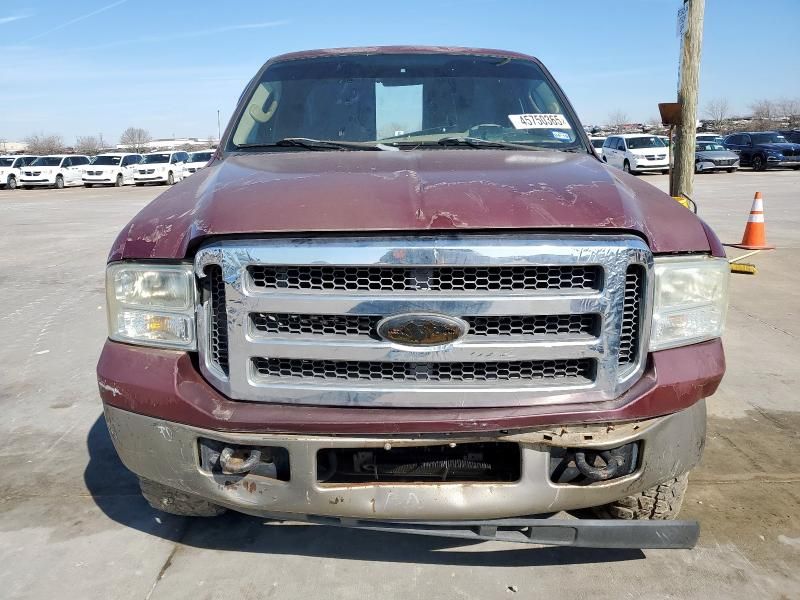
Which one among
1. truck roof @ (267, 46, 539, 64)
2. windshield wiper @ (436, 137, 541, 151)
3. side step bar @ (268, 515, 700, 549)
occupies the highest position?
truck roof @ (267, 46, 539, 64)

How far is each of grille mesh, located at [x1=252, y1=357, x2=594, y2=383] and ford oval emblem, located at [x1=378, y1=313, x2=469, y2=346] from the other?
10cm

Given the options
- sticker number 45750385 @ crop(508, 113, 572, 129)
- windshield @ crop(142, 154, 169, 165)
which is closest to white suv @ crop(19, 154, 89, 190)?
windshield @ crop(142, 154, 169, 165)

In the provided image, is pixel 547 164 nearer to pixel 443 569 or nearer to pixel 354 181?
pixel 354 181

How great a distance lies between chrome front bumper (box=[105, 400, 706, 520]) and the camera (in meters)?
2.23

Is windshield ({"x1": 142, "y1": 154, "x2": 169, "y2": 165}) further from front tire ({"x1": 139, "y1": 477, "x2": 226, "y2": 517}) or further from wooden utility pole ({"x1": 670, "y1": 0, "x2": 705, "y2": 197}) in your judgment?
front tire ({"x1": 139, "y1": 477, "x2": 226, "y2": 517})

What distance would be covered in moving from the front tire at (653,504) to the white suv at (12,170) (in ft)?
116

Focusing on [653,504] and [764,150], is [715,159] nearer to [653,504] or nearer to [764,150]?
[764,150]

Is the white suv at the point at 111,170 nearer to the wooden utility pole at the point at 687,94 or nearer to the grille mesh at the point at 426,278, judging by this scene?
the wooden utility pole at the point at 687,94

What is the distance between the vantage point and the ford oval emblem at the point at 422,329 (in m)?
2.17

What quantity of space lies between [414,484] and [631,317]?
2.93 ft

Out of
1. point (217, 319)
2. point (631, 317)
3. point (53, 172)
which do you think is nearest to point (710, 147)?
point (53, 172)

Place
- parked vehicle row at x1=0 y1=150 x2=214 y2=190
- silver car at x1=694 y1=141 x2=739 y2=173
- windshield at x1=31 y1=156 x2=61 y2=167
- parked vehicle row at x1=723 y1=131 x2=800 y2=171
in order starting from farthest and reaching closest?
windshield at x1=31 y1=156 x2=61 y2=167 < parked vehicle row at x1=0 y1=150 x2=214 y2=190 < parked vehicle row at x1=723 y1=131 x2=800 y2=171 < silver car at x1=694 y1=141 x2=739 y2=173

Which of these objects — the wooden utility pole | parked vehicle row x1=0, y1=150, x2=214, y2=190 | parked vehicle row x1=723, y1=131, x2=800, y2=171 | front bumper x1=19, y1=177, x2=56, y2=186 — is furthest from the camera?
parked vehicle row x1=0, y1=150, x2=214, y2=190

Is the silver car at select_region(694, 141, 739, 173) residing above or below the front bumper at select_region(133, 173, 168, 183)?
above
